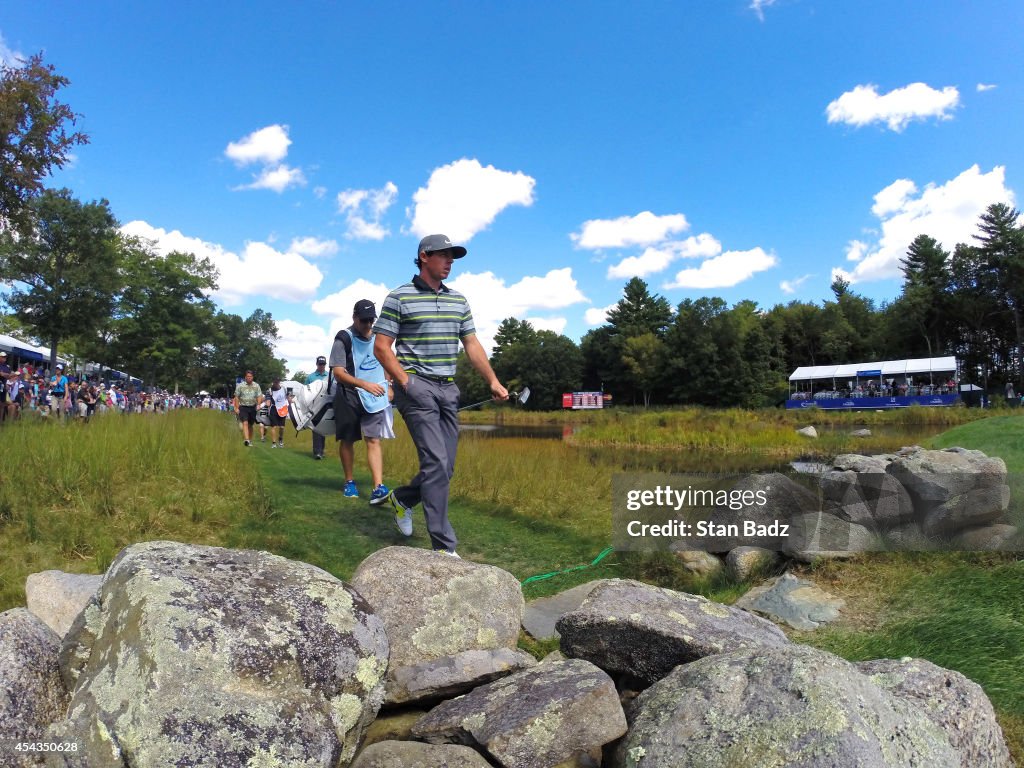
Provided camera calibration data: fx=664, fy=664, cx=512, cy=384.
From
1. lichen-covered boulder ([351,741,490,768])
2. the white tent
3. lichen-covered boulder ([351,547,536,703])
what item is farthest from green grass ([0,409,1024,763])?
the white tent

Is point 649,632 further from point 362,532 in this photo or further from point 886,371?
point 886,371

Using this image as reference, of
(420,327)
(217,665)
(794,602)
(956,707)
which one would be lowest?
(794,602)

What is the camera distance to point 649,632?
9.07 feet

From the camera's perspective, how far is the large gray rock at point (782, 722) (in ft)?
6.07

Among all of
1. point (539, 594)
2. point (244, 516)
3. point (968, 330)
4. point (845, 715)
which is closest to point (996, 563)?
point (539, 594)

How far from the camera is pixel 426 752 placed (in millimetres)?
2207

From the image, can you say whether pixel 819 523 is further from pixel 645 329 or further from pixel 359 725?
pixel 645 329

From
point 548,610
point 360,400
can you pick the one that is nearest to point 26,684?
point 548,610

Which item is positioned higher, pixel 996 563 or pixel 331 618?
pixel 331 618

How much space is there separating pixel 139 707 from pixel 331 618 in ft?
2.02

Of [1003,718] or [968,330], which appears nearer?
[1003,718]

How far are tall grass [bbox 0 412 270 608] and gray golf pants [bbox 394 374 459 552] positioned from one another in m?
1.76

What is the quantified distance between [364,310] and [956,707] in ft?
19.1

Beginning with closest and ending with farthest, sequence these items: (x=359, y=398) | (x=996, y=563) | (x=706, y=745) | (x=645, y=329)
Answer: (x=706, y=745)
(x=996, y=563)
(x=359, y=398)
(x=645, y=329)
